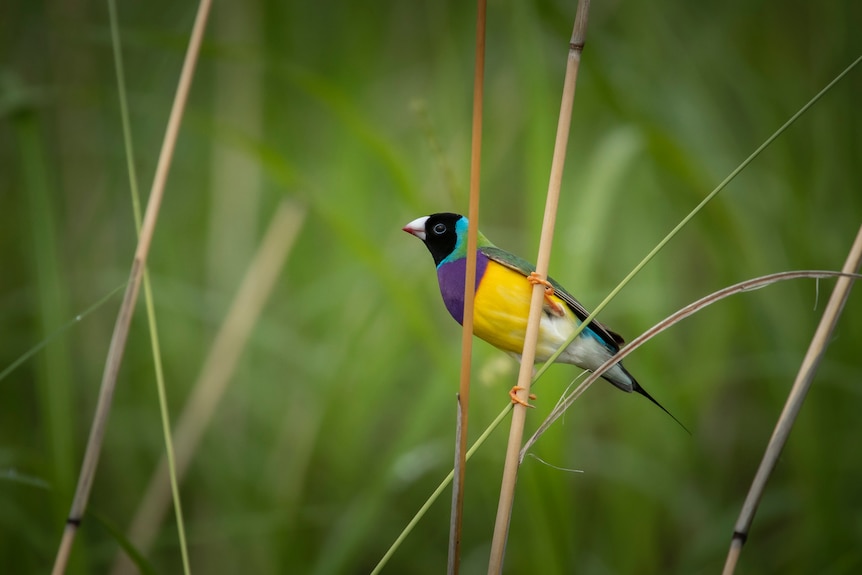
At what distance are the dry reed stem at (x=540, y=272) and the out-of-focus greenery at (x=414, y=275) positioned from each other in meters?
0.63

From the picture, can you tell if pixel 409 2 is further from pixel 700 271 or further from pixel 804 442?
pixel 804 442

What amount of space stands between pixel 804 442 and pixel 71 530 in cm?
235

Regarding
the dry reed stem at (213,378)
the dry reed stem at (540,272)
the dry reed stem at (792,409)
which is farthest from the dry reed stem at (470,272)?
the dry reed stem at (213,378)

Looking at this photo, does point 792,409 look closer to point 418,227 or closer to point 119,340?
point 418,227

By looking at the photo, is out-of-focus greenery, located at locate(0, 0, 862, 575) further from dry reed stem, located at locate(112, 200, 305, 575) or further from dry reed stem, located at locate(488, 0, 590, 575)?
dry reed stem, located at locate(488, 0, 590, 575)

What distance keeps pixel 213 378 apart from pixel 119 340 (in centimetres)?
138

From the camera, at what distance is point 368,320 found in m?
2.86

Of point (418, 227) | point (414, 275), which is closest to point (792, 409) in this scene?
point (418, 227)

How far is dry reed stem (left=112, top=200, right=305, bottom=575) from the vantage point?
263 centimetres

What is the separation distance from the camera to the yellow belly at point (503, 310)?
4.78ft

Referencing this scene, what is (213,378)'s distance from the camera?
112 inches

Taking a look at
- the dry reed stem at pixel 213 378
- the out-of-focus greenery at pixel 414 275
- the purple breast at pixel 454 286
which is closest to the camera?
the purple breast at pixel 454 286

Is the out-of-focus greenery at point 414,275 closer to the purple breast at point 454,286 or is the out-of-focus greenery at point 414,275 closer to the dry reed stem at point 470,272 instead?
the purple breast at point 454,286

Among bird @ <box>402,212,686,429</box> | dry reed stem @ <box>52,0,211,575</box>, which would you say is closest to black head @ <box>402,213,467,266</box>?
bird @ <box>402,212,686,429</box>
